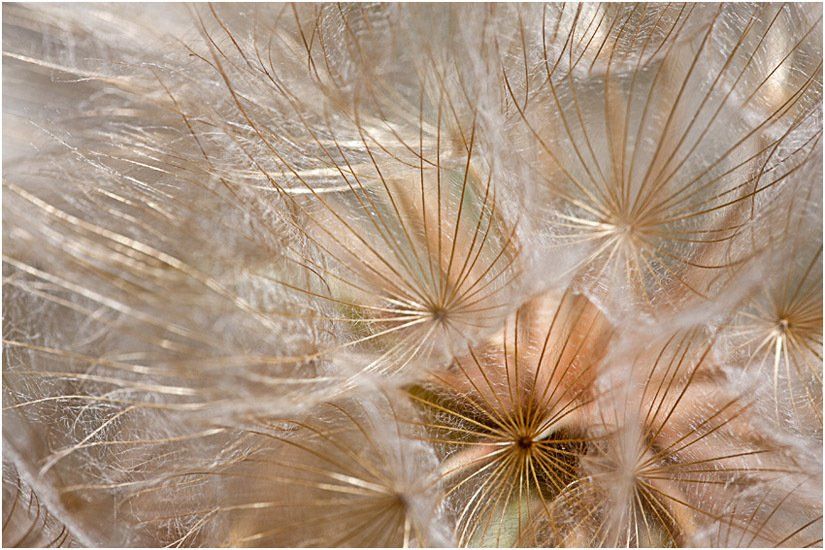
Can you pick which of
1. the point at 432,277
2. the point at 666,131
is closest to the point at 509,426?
the point at 432,277

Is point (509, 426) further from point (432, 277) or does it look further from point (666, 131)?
point (666, 131)

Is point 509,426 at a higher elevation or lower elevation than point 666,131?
lower

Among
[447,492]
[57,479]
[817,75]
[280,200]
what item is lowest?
[57,479]

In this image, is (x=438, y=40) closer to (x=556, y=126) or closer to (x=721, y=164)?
(x=556, y=126)

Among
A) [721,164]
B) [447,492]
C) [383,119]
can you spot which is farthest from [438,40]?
[447,492]

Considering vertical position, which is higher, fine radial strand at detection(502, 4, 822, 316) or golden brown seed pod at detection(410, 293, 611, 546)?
fine radial strand at detection(502, 4, 822, 316)

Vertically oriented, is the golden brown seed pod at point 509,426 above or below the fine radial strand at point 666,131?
below

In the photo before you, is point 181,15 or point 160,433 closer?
point 160,433

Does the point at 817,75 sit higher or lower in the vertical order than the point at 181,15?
higher
